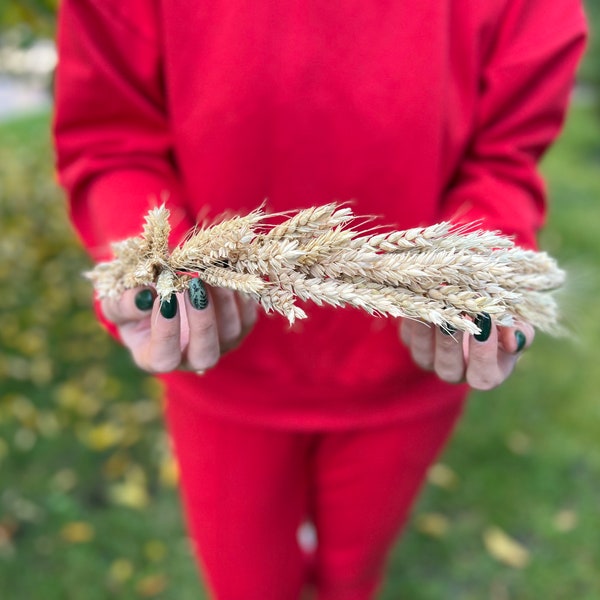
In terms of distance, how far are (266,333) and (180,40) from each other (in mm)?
543

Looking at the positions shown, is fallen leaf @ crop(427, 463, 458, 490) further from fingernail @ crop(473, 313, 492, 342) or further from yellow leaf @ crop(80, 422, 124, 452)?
fingernail @ crop(473, 313, 492, 342)

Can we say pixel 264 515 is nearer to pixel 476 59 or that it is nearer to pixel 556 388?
pixel 476 59

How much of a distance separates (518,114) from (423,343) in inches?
19.9

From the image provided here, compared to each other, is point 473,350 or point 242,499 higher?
point 473,350

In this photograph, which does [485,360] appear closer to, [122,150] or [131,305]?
[131,305]

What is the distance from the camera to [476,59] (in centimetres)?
107

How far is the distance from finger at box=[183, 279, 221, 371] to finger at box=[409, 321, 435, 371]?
29 cm

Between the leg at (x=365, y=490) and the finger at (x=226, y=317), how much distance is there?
49 cm

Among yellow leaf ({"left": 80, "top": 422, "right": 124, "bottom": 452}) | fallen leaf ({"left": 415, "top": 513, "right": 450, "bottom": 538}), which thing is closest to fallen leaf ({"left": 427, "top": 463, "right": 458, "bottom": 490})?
fallen leaf ({"left": 415, "top": 513, "right": 450, "bottom": 538})

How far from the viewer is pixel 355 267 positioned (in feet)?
2.36

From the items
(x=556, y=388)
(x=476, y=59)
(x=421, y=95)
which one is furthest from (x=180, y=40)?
(x=556, y=388)

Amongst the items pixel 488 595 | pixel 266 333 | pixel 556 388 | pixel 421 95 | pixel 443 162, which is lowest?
pixel 556 388

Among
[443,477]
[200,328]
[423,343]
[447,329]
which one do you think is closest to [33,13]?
[200,328]

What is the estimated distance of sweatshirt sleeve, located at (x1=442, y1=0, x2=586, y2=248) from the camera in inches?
42.6
